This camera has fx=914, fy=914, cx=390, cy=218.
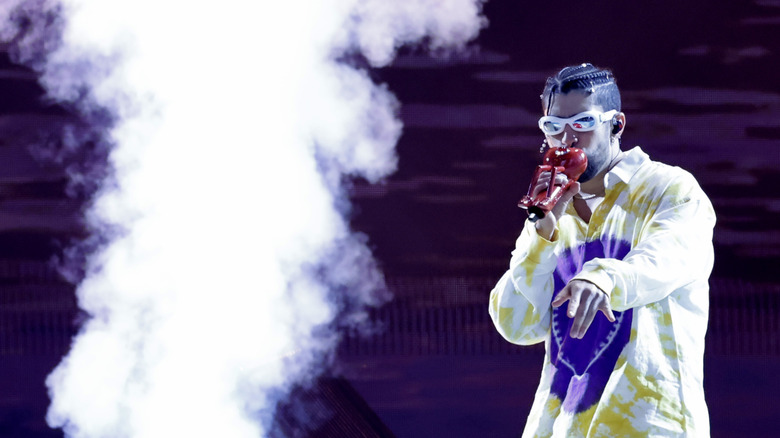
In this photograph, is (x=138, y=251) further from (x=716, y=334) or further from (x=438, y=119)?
(x=716, y=334)

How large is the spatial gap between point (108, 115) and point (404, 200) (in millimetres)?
1161

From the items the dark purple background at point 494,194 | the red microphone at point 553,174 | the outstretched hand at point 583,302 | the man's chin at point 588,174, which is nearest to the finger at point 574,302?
the outstretched hand at point 583,302

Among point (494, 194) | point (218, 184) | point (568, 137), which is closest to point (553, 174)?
point (568, 137)

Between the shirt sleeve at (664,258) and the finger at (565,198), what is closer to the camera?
the shirt sleeve at (664,258)

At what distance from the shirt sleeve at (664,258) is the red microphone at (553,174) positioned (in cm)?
14

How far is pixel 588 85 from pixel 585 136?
10cm

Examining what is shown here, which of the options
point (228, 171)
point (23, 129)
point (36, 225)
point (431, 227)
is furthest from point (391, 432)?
point (23, 129)

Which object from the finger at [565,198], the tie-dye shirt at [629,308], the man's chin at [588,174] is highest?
the man's chin at [588,174]

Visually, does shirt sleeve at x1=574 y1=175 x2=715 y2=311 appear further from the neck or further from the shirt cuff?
the neck

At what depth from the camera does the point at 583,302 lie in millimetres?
1395

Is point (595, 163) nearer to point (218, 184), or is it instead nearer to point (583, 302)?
point (583, 302)

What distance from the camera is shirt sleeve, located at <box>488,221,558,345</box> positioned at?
1.72 metres

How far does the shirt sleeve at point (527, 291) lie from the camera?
1.72 m

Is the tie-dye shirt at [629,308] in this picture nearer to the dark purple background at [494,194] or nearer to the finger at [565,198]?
the finger at [565,198]
